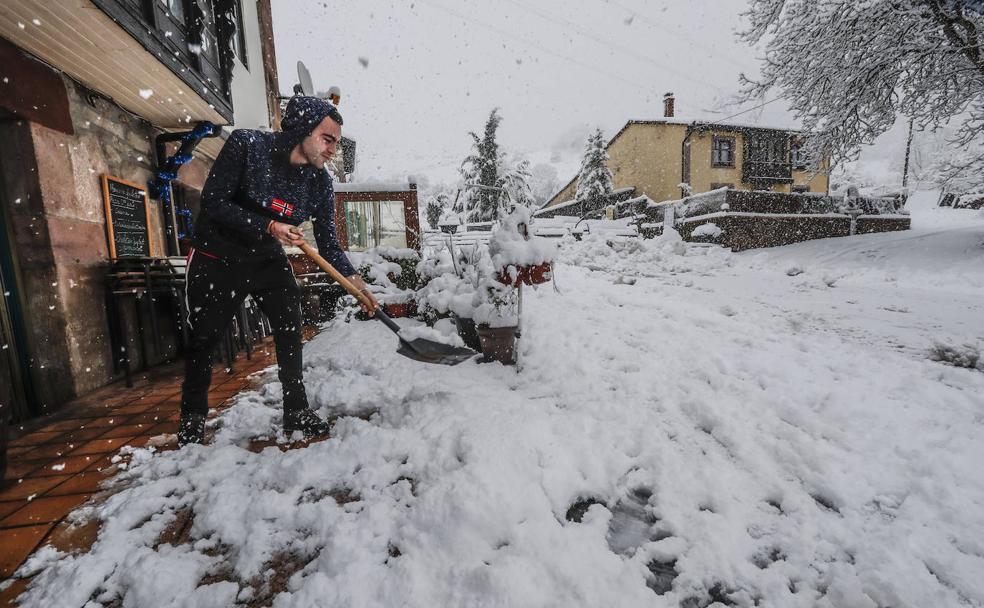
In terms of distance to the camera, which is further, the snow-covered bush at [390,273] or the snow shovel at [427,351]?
the snow-covered bush at [390,273]

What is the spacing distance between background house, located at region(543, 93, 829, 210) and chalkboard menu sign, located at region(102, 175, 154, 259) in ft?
75.3

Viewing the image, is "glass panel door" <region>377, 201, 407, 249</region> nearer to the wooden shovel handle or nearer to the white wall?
the white wall

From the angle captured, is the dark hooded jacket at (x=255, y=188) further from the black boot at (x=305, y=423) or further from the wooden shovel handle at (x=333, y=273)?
the black boot at (x=305, y=423)

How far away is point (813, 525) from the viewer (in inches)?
61.5

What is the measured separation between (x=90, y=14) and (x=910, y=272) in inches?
436

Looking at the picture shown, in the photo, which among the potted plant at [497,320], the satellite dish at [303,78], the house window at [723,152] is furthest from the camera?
the house window at [723,152]

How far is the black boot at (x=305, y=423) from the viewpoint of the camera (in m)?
2.35

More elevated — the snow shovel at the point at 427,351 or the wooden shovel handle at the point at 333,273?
the wooden shovel handle at the point at 333,273

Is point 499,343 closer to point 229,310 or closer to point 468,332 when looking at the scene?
point 468,332

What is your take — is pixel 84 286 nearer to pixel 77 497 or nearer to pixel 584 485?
pixel 77 497

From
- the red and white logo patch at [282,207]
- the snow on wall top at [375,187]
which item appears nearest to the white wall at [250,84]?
the snow on wall top at [375,187]

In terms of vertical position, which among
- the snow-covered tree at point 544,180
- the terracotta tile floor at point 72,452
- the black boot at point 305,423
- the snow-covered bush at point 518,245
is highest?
the snow-covered tree at point 544,180

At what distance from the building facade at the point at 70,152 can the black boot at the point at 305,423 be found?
184cm

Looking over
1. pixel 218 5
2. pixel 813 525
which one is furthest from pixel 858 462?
pixel 218 5
